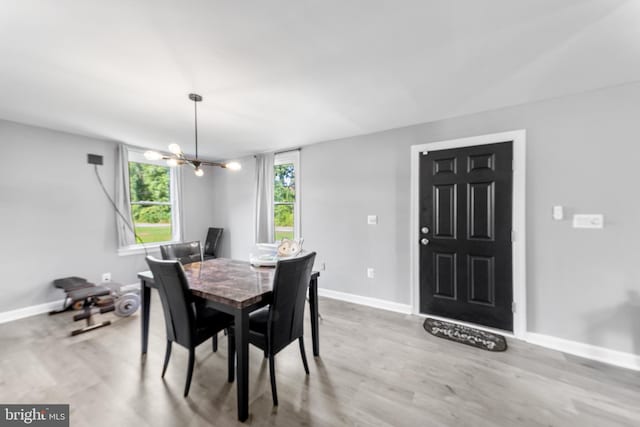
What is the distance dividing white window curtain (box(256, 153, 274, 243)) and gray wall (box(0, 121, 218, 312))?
86.8 inches

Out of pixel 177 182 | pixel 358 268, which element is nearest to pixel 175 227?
pixel 177 182

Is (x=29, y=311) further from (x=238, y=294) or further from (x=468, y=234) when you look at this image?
(x=468, y=234)

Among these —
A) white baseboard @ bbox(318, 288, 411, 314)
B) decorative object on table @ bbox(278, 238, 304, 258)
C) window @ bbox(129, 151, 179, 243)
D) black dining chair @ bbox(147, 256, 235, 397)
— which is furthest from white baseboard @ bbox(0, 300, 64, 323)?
white baseboard @ bbox(318, 288, 411, 314)

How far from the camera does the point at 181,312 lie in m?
1.70

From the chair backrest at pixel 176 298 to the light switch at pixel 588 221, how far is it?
340 cm

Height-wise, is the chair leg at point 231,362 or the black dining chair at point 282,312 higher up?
the black dining chair at point 282,312

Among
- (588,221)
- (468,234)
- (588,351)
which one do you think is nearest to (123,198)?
(468,234)

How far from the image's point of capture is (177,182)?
467 centimetres

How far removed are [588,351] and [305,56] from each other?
11.5 ft

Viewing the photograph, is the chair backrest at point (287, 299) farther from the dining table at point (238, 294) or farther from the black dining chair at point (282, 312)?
the dining table at point (238, 294)

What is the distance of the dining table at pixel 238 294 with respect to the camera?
1529mm

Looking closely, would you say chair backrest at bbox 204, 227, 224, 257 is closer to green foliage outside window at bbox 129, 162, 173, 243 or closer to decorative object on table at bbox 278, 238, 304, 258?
green foliage outside window at bbox 129, 162, 173, 243

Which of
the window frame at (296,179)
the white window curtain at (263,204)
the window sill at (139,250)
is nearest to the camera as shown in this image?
the window sill at (139,250)

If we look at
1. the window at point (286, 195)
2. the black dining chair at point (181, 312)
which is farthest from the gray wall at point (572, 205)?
the black dining chair at point (181, 312)
